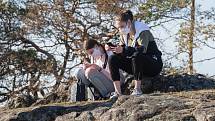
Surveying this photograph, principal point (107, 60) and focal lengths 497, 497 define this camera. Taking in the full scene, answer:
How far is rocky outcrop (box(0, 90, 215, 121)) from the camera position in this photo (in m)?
5.44

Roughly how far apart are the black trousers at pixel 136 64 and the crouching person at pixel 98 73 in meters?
0.32

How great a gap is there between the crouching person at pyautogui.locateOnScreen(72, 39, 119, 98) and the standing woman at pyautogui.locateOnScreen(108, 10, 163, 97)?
347mm

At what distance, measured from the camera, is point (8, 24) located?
Answer: 17.7 meters

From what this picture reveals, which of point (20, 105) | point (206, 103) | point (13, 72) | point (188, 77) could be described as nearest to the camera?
point (206, 103)

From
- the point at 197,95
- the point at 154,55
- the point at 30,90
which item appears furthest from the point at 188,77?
the point at 30,90

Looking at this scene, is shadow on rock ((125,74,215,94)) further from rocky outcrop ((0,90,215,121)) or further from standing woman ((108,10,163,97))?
rocky outcrop ((0,90,215,121))

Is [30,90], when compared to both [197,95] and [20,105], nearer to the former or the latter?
[20,105]

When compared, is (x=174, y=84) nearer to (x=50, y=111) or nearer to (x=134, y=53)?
(x=134, y=53)

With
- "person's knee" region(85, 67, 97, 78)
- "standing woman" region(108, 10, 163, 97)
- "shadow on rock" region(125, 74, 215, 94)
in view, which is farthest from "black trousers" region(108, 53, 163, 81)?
"shadow on rock" region(125, 74, 215, 94)

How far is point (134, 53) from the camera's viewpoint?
676 centimetres

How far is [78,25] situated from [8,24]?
2595 mm

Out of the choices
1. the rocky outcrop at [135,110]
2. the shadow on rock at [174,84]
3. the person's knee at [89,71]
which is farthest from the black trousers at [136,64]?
the shadow on rock at [174,84]

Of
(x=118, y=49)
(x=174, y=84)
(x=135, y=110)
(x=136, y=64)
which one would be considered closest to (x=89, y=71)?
(x=118, y=49)

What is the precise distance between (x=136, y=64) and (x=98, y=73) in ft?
2.66
